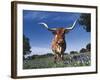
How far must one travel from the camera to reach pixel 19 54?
222 cm

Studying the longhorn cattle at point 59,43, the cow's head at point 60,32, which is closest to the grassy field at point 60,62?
the longhorn cattle at point 59,43

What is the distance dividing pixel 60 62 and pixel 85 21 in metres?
0.47

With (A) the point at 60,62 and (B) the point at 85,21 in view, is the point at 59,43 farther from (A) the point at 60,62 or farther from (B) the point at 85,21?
(B) the point at 85,21

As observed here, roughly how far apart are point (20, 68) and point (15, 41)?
0.23m

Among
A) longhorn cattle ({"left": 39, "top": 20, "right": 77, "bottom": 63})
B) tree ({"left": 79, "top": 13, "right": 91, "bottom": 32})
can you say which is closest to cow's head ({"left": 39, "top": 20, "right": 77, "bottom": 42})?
longhorn cattle ({"left": 39, "top": 20, "right": 77, "bottom": 63})

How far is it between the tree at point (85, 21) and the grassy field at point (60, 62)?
0.25 m

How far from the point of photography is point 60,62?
241cm

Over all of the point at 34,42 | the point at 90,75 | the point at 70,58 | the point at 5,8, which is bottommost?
the point at 90,75

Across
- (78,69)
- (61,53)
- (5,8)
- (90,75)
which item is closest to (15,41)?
(5,8)

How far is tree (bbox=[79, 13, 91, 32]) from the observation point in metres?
2.51

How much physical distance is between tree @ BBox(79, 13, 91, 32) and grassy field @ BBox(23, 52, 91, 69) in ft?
0.81

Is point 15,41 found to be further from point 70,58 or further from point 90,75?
point 90,75

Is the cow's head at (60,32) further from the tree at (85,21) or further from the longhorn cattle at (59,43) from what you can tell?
the tree at (85,21)

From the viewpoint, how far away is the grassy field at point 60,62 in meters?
2.29
